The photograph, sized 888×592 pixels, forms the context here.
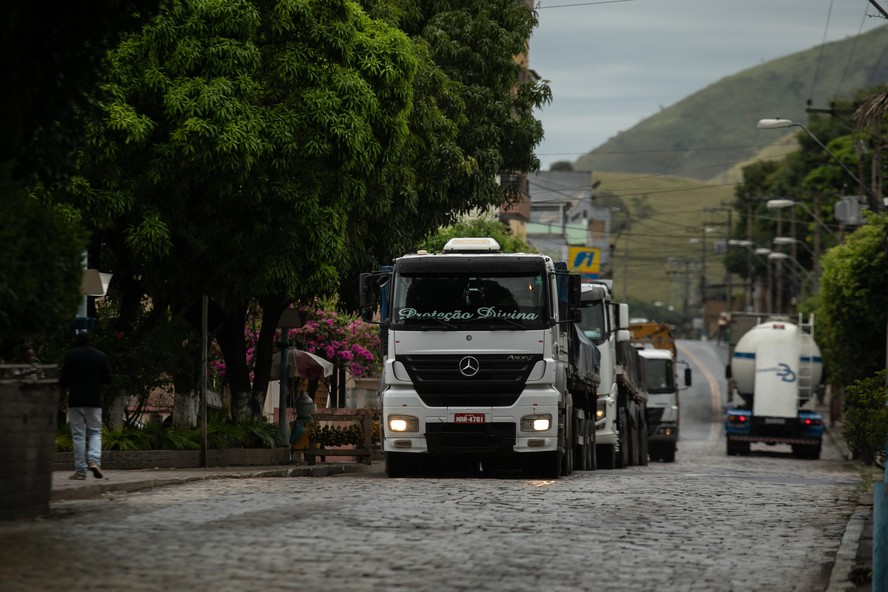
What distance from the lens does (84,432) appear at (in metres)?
19.6

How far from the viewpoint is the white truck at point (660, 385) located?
178ft

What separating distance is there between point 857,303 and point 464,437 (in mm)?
25707

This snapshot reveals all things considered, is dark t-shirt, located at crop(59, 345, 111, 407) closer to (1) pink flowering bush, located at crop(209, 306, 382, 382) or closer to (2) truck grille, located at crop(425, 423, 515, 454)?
(2) truck grille, located at crop(425, 423, 515, 454)

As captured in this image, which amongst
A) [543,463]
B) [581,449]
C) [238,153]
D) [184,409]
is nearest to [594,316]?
[581,449]

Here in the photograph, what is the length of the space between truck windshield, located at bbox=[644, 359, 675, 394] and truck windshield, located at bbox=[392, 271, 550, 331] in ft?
116

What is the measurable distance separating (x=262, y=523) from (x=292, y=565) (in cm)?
292

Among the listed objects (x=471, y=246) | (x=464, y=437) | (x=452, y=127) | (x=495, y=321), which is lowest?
(x=464, y=437)

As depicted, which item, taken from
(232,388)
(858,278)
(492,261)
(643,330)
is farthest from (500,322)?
(643,330)

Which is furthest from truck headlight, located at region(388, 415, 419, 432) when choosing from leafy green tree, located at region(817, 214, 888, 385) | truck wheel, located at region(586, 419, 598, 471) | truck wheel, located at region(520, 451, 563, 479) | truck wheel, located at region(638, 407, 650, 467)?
leafy green tree, located at region(817, 214, 888, 385)

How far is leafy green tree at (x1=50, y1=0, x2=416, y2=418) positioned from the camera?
25375mm

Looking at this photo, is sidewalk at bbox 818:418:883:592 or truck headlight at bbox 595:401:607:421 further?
truck headlight at bbox 595:401:607:421

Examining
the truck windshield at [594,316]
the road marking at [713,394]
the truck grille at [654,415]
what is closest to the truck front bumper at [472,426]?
the truck windshield at [594,316]

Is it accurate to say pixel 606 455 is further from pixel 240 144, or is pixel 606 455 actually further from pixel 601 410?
pixel 240 144

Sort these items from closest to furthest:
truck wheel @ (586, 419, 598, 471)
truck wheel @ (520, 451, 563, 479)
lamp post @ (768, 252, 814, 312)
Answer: truck wheel @ (520, 451, 563, 479), truck wheel @ (586, 419, 598, 471), lamp post @ (768, 252, 814, 312)
